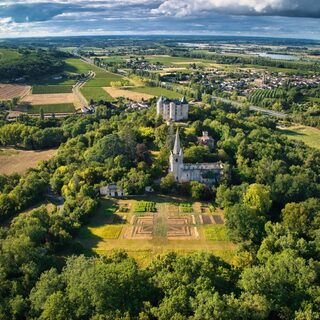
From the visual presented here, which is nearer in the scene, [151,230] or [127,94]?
[151,230]

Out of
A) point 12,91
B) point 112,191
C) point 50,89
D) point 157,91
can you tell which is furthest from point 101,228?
point 50,89

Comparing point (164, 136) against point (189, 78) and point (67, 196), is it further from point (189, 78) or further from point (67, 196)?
point (189, 78)

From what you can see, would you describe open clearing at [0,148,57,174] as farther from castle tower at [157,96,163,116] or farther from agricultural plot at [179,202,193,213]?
agricultural plot at [179,202,193,213]

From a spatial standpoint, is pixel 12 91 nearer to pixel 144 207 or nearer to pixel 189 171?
pixel 189 171

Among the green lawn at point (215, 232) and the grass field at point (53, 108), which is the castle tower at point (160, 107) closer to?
the green lawn at point (215, 232)

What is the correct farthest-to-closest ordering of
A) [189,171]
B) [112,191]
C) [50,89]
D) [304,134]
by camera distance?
[50,89]
[304,134]
[189,171]
[112,191]

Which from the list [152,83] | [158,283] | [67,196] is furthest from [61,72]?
[158,283]

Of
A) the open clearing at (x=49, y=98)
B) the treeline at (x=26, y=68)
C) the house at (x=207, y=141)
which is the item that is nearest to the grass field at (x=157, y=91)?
the open clearing at (x=49, y=98)
